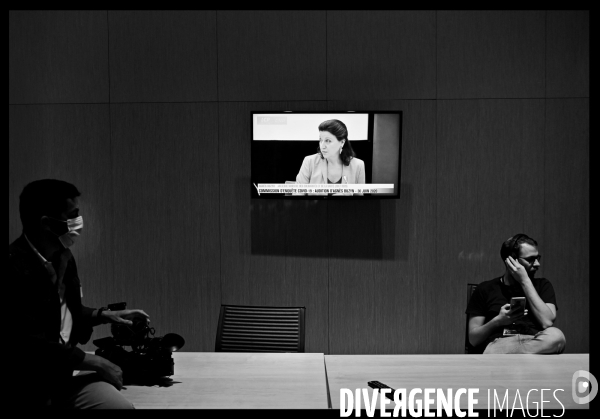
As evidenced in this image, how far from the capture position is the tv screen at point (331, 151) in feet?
16.0

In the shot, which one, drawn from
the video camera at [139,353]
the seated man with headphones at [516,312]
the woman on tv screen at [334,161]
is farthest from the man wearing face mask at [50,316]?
the woman on tv screen at [334,161]

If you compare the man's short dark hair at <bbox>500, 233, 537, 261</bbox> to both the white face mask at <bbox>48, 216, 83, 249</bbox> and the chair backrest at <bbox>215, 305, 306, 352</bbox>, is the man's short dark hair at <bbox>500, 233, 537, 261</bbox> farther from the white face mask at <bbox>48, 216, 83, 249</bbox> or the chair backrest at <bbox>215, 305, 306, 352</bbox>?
the white face mask at <bbox>48, 216, 83, 249</bbox>

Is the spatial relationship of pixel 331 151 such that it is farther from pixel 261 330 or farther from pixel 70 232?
pixel 70 232

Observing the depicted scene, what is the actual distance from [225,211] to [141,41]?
169 cm

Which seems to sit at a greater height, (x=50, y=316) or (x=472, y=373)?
(x=50, y=316)

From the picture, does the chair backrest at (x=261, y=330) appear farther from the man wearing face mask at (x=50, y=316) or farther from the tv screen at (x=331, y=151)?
the tv screen at (x=331, y=151)

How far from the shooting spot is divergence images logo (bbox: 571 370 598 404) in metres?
2.51

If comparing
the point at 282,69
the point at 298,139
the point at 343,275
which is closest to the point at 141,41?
the point at 282,69

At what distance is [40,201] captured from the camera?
8.42ft

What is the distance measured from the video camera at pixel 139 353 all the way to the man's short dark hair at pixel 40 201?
0.65 metres

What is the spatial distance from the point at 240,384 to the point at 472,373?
45.4 inches
